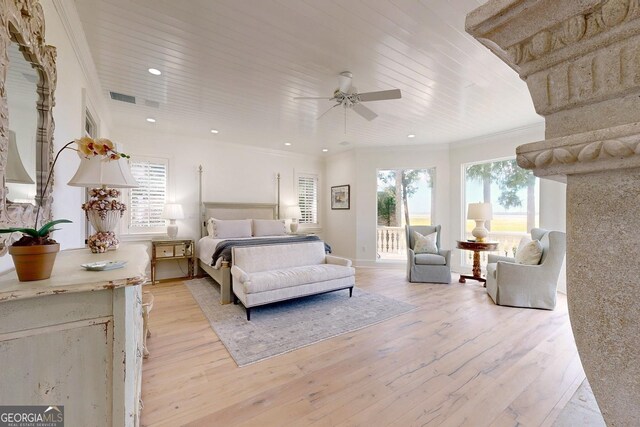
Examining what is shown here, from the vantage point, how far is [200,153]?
529cm

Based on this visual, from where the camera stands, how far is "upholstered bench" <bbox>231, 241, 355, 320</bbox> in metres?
3.05

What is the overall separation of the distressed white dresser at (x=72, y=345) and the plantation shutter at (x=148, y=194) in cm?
407

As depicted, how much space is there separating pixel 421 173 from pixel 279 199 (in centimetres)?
323

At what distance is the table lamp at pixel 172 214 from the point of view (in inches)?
181

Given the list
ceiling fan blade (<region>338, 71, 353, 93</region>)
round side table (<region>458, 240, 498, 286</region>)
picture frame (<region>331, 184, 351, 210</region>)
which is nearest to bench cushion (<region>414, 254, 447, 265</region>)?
round side table (<region>458, 240, 498, 286</region>)

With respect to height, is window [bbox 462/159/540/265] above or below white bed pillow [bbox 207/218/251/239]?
above

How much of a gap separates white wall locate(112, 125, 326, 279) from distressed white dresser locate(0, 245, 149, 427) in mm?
4284

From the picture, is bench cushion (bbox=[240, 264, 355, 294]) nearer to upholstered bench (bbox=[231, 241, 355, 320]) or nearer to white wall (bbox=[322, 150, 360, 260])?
upholstered bench (bbox=[231, 241, 355, 320])

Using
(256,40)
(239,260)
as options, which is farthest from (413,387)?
(256,40)

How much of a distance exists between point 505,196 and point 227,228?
5.10 metres

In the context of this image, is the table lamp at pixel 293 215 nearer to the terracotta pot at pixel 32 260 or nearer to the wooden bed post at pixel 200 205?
the wooden bed post at pixel 200 205

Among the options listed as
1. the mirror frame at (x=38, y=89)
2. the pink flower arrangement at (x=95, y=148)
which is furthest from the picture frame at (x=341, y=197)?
the mirror frame at (x=38, y=89)

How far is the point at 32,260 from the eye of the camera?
929mm

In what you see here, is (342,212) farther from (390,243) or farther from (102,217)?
(102,217)
